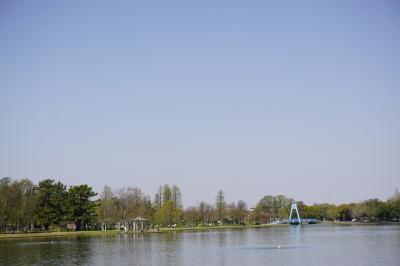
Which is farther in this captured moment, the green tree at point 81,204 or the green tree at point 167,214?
the green tree at point 167,214

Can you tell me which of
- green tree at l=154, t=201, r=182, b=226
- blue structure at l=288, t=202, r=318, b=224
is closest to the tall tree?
green tree at l=154, t=201, r=182, b=226

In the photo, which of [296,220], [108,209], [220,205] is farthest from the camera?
[296,220]

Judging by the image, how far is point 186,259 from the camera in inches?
1702

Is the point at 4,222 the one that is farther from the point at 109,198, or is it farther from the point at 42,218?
the point at 109,198

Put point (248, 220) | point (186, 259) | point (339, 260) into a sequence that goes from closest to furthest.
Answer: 1. point (339, 260)
2. point (186, 259)
3. point (248, 220)

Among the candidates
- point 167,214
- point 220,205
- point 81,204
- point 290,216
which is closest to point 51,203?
point 81,204

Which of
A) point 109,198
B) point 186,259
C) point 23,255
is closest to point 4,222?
point 109,198

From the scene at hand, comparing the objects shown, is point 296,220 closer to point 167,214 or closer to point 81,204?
point 167,214

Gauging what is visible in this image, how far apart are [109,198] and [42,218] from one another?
23130 millimetres

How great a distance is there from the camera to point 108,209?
11081cm

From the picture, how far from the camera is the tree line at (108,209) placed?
309 feet

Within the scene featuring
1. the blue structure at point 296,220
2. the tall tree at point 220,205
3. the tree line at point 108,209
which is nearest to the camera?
the tree line at point 108,209

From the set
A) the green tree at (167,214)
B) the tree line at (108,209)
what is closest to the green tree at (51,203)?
the tree line at (108,209)

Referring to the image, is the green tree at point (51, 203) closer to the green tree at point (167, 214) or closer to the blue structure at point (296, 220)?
the green tree at point (167, 214)
